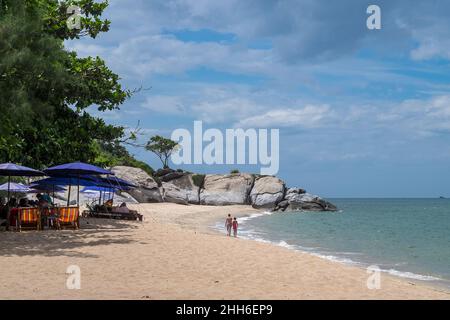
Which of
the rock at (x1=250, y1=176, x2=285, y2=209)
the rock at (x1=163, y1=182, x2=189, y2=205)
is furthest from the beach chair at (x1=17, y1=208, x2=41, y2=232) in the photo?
the rock at (x1=250, y1=176, x2=285, y2=209)

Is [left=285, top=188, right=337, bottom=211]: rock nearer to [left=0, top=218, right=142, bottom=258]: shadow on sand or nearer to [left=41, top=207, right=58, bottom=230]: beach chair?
[left=41, top=207, right=58, bottom=230]: beach chair

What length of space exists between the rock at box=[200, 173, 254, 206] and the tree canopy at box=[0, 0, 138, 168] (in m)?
53.6

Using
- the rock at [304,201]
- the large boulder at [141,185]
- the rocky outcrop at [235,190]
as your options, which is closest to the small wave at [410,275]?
the large boulder at [141,185]

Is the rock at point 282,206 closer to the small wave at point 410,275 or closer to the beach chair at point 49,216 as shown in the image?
the small wave at point 410,275

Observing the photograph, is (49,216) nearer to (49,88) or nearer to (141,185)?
(49,88)

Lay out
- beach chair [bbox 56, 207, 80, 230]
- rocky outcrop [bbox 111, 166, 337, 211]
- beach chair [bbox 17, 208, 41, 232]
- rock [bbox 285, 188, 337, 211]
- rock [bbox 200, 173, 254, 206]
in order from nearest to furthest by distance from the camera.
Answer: beach chair [bbox 17, 208, 41, 232] → beach chair [bbox 56, 207, 80, 230] → rocky outcrop [bbox 111, 166, 337, 211] → rock [bbox 200, 173, 254, 206] → rock [bbox 285, 188, 337, 211]

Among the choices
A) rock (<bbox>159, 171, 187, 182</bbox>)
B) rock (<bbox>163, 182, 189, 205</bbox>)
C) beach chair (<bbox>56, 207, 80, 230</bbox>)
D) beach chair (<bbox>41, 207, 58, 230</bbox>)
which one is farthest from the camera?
rock (<bbox>159, 171, 187, 182</bbox>)

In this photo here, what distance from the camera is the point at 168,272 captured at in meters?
10.9

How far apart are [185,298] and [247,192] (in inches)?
2856

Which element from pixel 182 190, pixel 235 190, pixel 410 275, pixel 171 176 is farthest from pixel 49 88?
pixel 235 190

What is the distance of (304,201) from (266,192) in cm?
919

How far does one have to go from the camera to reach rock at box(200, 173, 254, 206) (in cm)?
7838
